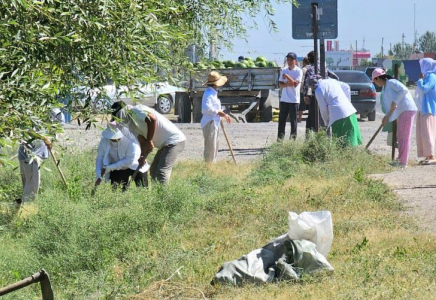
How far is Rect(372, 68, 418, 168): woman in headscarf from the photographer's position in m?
14.1

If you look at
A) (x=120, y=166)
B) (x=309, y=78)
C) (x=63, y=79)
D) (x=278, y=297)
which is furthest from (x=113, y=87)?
(x=309, y=78)

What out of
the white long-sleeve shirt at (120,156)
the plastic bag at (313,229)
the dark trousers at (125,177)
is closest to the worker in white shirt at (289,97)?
the dark trousers at (125,177)

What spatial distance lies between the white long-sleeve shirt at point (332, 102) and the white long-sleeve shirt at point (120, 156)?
13.8 ft

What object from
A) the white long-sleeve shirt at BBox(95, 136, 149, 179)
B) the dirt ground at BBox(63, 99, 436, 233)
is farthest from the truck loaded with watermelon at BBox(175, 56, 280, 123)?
the white long-sleeve shirt at BBox(95, 136, 149, 179)

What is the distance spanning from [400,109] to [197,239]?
576 cm

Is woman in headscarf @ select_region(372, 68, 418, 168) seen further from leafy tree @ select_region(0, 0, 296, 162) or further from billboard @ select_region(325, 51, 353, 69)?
billboard @ select_region(325, 51, 353, 69)

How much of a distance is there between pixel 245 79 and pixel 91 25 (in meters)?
19.2

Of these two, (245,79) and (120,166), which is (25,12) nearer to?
(120,166)

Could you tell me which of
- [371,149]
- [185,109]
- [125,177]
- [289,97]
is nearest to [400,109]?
[371,149]

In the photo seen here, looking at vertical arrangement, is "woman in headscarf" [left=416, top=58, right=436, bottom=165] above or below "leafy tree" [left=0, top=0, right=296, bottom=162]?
below

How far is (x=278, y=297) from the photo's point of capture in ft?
23.2

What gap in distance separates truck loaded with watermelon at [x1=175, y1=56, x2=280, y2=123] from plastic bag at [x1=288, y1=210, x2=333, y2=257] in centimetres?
1648

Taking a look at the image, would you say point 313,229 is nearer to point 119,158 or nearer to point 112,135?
point 112,135

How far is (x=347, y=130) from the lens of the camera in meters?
14.9
